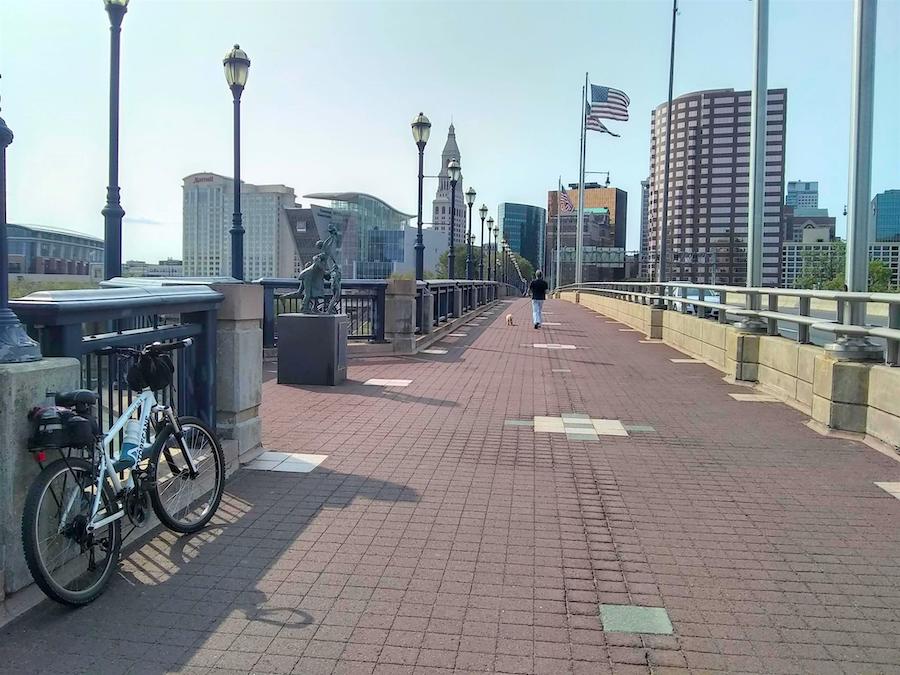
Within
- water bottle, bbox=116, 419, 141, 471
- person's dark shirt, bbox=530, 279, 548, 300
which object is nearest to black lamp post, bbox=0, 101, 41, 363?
water bottle, bbox=116, 419, 141, 471

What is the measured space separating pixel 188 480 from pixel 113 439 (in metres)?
0.82

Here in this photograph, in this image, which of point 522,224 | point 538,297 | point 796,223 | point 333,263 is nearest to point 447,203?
point 522,224

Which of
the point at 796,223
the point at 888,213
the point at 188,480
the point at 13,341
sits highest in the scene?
the point at 796,223

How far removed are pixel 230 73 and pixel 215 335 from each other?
34.7 feet

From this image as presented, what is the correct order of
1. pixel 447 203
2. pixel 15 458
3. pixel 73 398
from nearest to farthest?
pixel 15 458 < pixel 73 398 < pixel 447 203

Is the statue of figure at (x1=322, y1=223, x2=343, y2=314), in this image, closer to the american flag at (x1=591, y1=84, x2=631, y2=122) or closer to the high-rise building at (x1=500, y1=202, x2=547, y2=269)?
the american flag at (x1=591, y1=84, x2=631, y2=122)

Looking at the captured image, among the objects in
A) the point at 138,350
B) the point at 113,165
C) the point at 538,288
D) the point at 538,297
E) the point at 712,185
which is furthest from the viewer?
the point at 712,185

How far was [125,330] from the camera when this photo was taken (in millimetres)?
5625

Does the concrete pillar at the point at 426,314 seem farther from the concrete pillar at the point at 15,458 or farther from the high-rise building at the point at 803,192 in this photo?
the high-rise building at the point at 803,192

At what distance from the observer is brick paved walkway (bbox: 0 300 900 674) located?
3.52m

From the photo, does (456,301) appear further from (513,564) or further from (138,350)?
(513,564)

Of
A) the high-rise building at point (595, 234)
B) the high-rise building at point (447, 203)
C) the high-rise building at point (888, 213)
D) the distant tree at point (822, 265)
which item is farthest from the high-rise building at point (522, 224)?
the high-rise building at point (888, 213)

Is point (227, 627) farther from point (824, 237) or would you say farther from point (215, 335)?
point (824, 237)

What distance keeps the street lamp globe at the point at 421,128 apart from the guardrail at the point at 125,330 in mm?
15039
